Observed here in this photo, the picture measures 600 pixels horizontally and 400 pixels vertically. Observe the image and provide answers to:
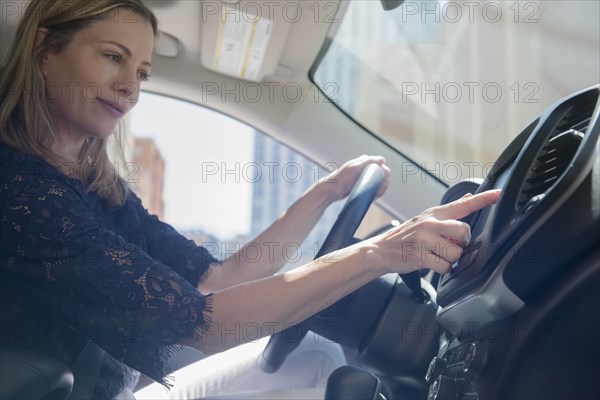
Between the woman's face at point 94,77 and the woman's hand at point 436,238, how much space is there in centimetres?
66

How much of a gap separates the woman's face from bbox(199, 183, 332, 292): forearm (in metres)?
0.43

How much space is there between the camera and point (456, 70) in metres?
1.70

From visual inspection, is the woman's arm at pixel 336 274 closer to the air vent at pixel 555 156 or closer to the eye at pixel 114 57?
the air vent at pixel 555 156

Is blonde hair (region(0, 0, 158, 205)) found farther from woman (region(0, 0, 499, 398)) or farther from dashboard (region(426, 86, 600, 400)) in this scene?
dashboard (region(426, 86, 600, 400))

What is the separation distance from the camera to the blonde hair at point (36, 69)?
1.18m

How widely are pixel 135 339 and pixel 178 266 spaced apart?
524 mm

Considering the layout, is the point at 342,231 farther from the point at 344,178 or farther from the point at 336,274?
the point at 344,178

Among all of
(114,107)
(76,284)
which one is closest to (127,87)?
(114,107)

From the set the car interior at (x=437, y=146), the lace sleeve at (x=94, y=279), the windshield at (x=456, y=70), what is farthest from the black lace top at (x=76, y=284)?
the windshield at (x=456, y=70)

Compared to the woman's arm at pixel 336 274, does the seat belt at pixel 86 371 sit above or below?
below

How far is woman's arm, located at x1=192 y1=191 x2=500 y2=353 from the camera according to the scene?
0.85 meters

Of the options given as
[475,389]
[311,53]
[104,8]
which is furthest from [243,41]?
[475,389]

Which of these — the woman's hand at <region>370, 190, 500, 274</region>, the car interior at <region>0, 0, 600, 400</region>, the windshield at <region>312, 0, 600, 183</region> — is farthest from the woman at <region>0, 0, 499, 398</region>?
the windshield at <region>312, 0, 600, 183</region>

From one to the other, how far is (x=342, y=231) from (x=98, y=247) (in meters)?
0.37
